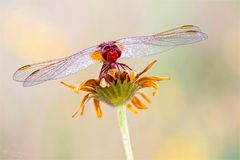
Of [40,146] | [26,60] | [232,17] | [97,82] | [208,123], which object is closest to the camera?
[97,82]

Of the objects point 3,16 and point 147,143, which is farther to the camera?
point 3,16

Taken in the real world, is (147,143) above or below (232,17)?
below

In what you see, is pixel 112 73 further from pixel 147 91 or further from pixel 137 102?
pixel 147 91

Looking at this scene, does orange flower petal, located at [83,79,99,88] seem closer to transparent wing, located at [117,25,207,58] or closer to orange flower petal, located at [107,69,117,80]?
orange flower petal, located at [107,69,117,80]

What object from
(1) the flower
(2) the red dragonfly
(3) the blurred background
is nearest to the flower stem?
(1) the flower

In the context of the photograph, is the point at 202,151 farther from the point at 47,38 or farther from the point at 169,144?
the point at 47,38

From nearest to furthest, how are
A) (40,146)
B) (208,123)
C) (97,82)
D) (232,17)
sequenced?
(97,82) < (40,146) < (208,123) < (232,17)

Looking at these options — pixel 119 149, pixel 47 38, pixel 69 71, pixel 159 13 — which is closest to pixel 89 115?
pixel 119 149

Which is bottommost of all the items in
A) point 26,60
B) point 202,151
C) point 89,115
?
point 202,151
